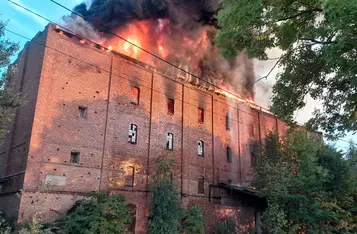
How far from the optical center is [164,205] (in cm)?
1855

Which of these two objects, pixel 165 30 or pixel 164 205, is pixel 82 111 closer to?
pixel 164 205

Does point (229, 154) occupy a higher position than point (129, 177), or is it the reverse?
point (229, 154)

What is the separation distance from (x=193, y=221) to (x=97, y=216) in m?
7.39

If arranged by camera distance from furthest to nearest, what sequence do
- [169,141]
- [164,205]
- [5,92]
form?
[169,141] < [164,205] < [5,92]

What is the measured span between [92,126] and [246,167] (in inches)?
629

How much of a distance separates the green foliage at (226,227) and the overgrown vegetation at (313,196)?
279cm

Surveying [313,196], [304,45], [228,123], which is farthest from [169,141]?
[304,45]

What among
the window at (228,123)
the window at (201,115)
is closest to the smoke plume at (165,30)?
the window at (201,115)

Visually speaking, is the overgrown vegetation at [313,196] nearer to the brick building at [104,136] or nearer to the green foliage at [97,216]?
the brick building at [104,136]

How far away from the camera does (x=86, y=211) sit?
1595 cm

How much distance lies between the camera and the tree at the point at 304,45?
7.19 m

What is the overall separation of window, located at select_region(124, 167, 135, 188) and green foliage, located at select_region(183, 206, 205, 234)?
4.30 metres

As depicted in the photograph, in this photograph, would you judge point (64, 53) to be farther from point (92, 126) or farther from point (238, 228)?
point (238, 228)

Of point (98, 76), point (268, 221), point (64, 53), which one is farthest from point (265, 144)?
point (64, 53)
